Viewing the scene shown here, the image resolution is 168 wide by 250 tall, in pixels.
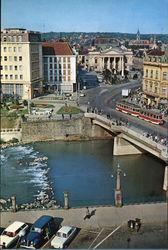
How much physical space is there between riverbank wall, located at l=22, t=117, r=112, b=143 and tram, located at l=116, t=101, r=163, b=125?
0.62 metres

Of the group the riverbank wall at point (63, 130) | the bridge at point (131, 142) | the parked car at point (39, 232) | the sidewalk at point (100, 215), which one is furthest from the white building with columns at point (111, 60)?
the parked car at point (39, 232)

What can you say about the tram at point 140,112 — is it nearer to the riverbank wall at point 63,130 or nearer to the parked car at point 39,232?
the riverbank wall at point 63,130

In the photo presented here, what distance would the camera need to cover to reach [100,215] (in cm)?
321

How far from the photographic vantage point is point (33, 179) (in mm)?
5359

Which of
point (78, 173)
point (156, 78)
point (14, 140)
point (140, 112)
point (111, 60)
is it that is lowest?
point (78, 173)

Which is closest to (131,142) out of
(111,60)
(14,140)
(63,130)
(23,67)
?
→ (63,130)

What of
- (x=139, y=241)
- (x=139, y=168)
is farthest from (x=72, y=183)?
(x=139, y=241)

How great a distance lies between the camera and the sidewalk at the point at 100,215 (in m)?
3.08

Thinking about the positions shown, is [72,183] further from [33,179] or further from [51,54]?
[51,54]

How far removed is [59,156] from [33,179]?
1.20m

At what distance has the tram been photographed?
20.6 ft

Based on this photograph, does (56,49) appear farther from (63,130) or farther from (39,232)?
(39,232)

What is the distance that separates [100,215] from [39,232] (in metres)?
0.56

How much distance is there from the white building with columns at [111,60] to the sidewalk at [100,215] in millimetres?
11622
